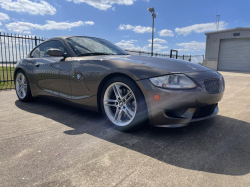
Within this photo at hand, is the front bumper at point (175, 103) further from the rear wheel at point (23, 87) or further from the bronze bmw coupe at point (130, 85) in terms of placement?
the rear wheel at point (23, 87)

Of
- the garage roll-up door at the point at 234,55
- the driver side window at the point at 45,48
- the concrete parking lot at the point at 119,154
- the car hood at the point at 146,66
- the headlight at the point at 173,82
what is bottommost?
the concrete parking lot at the point at 119,154

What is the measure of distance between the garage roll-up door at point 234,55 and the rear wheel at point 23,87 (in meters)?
21.5

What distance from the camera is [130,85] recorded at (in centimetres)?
238

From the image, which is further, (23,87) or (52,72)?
(23,87)

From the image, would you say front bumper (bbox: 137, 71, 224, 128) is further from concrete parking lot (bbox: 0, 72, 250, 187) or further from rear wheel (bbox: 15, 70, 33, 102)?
rear wheel (bbox: 15, 70, 33, 102)

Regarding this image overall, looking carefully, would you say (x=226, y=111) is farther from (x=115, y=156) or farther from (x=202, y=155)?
(x=115, y=156)

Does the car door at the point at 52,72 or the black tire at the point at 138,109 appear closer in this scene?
the black tire at the point at 138,109

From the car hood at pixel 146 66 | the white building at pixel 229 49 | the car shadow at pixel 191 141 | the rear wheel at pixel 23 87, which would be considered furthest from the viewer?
the white building at pixel 229 49

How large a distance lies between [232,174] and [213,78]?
127 cm

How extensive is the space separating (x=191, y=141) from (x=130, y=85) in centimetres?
97

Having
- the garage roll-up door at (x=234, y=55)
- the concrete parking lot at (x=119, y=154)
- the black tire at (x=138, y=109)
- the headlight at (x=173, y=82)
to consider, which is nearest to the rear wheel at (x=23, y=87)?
the concrete parking lot at (x=119, y=154)

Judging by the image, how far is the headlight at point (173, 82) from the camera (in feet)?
7.16

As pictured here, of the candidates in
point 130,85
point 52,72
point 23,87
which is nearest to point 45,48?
point 52,72

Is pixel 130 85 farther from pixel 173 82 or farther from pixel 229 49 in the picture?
pixel 229 49
